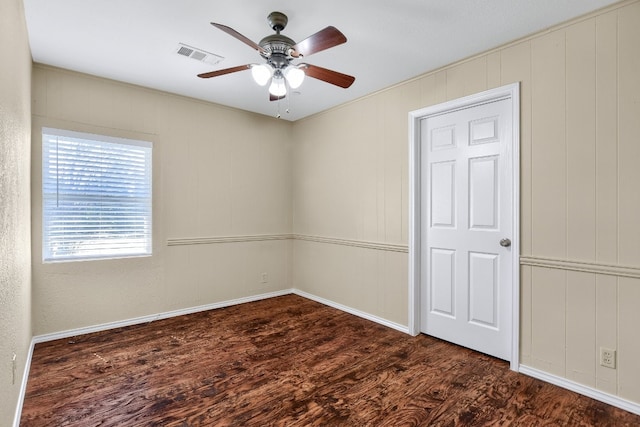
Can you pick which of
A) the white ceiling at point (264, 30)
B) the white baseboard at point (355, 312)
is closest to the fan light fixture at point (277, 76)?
the white ceiling at point (264, 30)

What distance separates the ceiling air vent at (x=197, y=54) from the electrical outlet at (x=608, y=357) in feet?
12.0

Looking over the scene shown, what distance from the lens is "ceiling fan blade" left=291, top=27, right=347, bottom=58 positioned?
5.97 feet

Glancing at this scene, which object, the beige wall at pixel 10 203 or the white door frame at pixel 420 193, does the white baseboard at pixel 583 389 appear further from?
the beige wall at pixel 10 203

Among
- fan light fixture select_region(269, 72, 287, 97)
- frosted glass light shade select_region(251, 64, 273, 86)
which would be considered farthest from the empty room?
frosted glass light shade select_region(251, 64, 273, 86)

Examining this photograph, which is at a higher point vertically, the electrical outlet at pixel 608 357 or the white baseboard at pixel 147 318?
the electrical outlet at pixel 608 357

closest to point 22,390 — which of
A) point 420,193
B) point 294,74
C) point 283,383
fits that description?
point 283,383

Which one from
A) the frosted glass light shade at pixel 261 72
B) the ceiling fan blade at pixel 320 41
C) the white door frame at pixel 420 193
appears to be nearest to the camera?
the ceiling fan blade at pixel 320 41

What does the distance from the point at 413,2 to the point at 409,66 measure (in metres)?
0.94

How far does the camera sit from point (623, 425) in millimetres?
1928

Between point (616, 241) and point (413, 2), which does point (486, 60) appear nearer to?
point (413, 2)

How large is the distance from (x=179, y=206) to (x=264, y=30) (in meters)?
2.30

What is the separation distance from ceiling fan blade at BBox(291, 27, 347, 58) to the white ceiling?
0.34 m

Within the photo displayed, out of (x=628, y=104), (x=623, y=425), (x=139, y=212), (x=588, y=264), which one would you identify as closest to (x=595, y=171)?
(x=628, y=104)

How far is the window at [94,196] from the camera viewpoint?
10.1 feet
